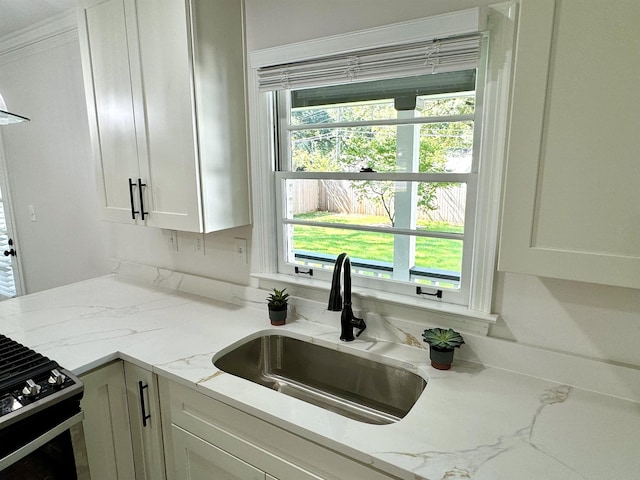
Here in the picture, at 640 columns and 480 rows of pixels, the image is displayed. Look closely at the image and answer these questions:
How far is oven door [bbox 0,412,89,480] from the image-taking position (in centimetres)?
106

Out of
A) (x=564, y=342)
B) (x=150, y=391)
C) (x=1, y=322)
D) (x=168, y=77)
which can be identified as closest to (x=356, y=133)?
Answer: (x=168, y=77)

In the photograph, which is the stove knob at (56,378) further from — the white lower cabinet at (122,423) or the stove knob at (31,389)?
the white lower cabinet at (122,423)

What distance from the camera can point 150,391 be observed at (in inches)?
55.4

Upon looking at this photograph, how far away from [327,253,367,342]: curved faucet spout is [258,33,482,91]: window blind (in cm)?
68

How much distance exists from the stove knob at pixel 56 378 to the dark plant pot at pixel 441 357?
1.19 meters

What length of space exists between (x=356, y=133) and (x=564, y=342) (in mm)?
1060

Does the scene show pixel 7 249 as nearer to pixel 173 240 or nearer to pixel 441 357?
pixel 173 240

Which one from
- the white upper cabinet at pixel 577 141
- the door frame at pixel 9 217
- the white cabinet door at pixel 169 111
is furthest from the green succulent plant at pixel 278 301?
the door frame at pixel 9 217

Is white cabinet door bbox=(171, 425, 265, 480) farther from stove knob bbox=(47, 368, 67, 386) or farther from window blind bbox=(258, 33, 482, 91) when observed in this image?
window blind bbox=(258, 33, 482, 91)

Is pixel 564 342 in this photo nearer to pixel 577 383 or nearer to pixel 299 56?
pixel 577 383

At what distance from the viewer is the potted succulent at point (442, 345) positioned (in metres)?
1.28

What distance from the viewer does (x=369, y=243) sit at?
1.65 meters

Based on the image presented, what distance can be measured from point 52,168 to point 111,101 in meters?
1.28

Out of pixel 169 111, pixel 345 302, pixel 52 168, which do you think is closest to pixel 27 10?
pixel 52 168
